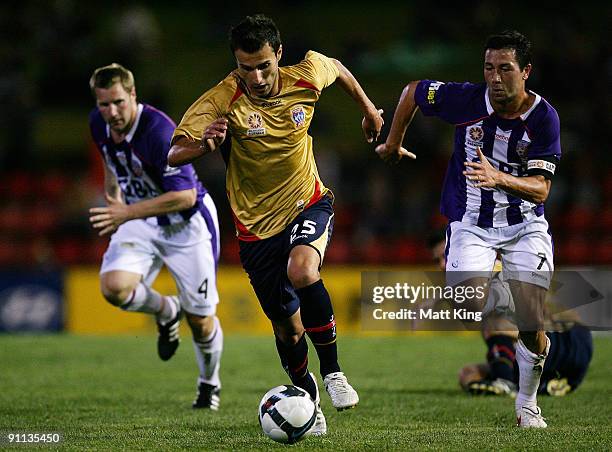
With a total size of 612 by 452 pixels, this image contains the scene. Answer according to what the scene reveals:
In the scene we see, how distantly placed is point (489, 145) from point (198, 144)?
6.21 ft

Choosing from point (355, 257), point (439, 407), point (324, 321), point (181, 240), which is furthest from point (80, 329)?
point (324, 321)

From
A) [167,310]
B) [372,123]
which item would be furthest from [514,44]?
[167,310]

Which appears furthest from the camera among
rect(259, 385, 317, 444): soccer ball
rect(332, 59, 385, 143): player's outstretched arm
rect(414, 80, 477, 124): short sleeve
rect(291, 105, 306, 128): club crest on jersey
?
rect(332, 59, 385, 143): player's outstretched arm

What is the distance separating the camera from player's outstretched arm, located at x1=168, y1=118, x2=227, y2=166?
5.83 meters

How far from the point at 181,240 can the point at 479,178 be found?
9.57 feet

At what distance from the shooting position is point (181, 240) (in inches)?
316

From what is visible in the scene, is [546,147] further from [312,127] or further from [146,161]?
[312,127]

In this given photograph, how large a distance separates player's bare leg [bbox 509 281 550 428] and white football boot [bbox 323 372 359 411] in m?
1.27

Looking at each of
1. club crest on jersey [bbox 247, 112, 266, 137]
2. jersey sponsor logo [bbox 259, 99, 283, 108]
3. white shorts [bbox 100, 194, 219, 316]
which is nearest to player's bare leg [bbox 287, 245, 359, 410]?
club crest on jersey [bbox 247, 112, 266, 137]

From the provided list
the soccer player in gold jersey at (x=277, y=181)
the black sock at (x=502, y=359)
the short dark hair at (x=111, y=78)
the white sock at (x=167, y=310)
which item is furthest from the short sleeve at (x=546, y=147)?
the white sock at (x=167, y=310)

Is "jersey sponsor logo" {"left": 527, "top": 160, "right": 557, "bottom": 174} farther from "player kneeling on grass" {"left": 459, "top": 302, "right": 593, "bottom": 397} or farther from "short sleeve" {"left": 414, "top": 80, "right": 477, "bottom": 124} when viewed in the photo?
"player kneeling on grass" {"left": 459, "top": 302, "right": 593, "bottom": 397}

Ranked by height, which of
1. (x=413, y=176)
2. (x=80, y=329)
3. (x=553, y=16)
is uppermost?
(x=553, y=16)

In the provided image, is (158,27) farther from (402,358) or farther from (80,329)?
(402,358)

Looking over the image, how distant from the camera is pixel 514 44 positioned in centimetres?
636
